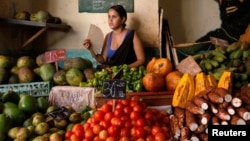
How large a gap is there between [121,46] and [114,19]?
339 mm

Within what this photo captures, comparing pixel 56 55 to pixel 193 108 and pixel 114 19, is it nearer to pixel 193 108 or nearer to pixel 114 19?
pixel 114 19

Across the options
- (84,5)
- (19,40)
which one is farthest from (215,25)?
(19,40)

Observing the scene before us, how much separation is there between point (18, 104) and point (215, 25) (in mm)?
3274

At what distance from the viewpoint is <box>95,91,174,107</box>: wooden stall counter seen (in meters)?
2.61

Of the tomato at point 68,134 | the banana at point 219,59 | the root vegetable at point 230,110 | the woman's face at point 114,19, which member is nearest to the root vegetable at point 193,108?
the root vegetable at point 230,110

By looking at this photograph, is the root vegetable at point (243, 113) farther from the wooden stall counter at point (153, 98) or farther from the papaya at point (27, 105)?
the papaya at point (27, 105)

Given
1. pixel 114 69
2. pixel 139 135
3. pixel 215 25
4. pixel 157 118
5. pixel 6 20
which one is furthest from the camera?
pixel 215 25

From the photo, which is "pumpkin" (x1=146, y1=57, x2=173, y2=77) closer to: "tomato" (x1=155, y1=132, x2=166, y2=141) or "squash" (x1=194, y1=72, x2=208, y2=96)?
"squash" (x1=194, y1=72, x2=208, y2=96)

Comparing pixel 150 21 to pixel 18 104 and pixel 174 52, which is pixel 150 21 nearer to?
pixel 174 52

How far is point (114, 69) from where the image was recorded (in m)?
2.95

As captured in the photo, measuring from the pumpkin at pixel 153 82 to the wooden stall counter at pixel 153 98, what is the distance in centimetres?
8

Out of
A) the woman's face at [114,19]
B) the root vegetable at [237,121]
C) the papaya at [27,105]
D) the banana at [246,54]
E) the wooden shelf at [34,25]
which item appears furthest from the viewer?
the wooden shelf at [34,25]

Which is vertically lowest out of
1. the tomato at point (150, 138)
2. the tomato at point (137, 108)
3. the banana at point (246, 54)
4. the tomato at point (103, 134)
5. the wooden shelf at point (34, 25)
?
the tomato at point (150, 138)

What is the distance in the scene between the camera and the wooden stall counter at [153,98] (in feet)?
8.55
